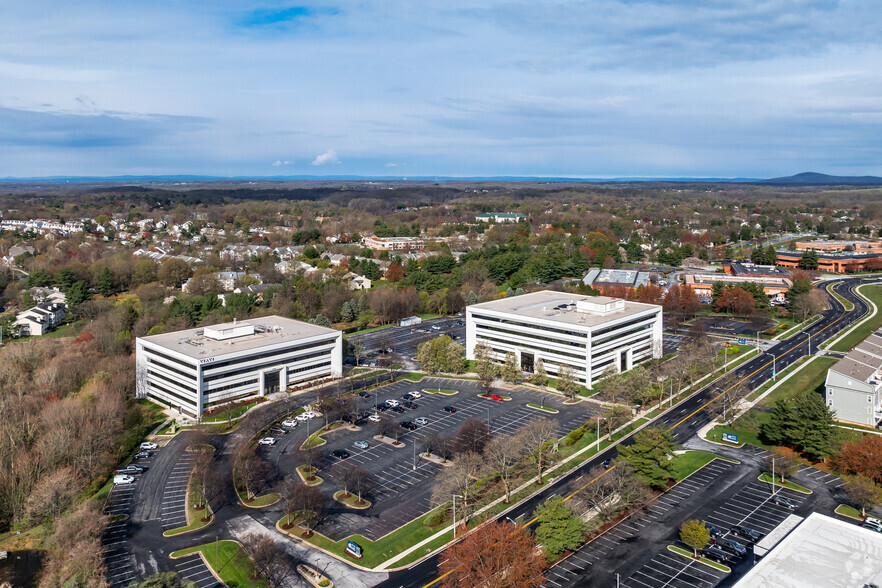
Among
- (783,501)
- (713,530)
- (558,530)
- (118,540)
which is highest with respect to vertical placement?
(558,530)

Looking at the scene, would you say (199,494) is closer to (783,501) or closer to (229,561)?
(229,561)

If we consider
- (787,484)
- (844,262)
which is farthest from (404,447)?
(844,262)

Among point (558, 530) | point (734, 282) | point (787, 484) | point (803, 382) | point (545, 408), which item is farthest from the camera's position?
point (734, 282)

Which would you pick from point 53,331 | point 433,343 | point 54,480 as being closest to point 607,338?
point 433,343

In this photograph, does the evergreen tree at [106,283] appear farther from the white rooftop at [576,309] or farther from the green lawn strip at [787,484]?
the green lawn strip at [787,484]

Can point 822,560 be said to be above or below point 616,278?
below

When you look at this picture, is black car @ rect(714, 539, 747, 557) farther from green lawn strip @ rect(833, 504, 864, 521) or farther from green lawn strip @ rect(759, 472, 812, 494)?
green lawn strip @ rect(759, 472, 812, 494)

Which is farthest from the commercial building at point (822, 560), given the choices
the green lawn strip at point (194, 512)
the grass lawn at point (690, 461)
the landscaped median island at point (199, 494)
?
the landscaped median island at point (199, 494)

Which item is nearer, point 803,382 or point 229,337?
point 803,382
